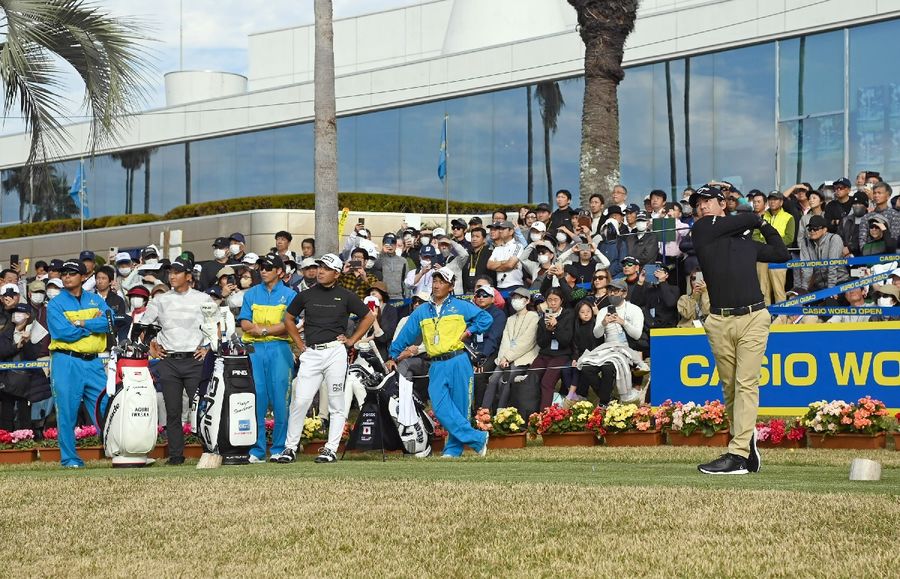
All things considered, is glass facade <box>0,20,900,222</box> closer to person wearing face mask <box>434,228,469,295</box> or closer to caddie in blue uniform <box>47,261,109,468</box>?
person wearing face mask <box>434,228,469,295</box>

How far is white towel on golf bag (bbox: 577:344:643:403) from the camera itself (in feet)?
54.3

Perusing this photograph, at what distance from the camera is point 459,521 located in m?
8.38

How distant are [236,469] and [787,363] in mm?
6243

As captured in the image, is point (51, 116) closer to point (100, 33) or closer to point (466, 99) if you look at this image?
point (100, 33)

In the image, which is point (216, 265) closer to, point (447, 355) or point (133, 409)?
point (133, 409)

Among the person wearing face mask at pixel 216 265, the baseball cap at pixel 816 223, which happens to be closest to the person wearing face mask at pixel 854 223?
the baseball cap at pixel 816 223

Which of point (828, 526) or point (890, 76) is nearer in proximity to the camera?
point (828, 526)

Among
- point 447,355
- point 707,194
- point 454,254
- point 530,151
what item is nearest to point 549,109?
point 530,151

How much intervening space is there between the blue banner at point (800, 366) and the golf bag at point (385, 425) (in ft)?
10.1

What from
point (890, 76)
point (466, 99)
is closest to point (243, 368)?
point (890, 76)

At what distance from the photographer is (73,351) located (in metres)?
14.8

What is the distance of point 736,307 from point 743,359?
0.41 meters

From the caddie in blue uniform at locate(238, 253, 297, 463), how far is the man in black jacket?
17.1 feet

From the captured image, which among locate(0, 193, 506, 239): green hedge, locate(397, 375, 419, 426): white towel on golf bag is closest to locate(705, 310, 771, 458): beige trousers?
locate(397, 375, 419, 426): white towel on golf bag
